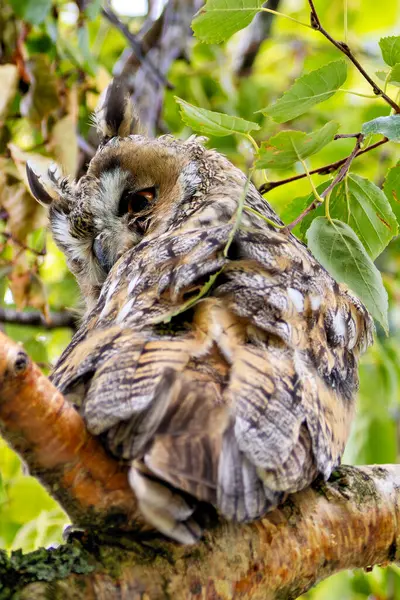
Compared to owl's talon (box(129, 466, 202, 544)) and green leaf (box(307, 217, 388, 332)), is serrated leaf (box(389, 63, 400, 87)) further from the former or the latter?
owl's talon (box(129, 466, 202, 544))

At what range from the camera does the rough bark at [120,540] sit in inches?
46.2

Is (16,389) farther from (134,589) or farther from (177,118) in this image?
(177,118)

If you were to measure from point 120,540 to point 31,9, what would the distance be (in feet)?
5.94

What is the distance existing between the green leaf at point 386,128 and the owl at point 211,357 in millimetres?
241

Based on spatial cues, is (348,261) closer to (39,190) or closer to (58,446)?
(58,446)

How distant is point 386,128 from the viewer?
138 cm

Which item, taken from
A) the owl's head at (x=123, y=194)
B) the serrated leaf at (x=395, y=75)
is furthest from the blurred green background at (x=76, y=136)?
the serrated leaf at (x=395, y=75)

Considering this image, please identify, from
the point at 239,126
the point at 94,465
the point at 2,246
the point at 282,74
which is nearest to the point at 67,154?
the point at 2,246

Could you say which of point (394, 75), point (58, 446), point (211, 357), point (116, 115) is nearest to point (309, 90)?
point (394, 75)

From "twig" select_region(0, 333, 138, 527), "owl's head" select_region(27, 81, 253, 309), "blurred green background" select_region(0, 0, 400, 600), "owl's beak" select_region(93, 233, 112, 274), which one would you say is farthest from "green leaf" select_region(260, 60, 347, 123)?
"owl's beak" select_region(93, 233, 112, 274)

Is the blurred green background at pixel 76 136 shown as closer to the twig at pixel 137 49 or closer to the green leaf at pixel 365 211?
the twig at pixel 137 49

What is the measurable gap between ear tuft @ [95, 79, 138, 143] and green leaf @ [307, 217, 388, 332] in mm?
1187

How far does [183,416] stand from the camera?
3.82 ft

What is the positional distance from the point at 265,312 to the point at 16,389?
1.65 ft
